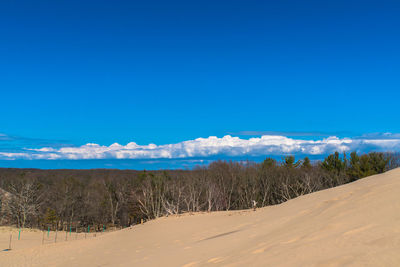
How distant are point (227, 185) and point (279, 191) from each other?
9.52 m

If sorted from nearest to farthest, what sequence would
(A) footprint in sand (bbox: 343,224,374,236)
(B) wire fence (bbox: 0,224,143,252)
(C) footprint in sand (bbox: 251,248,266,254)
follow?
(A) footprint in sand (bbox: 343,224,374,236)
(C) footprint in sand (bbox: 251,248,266,254)
(B) wire fence (bbox: 0,224,143,252)

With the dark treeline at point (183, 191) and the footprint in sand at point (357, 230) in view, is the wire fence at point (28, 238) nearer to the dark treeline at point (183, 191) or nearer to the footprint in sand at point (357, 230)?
the dark treeline at point (183, 191)

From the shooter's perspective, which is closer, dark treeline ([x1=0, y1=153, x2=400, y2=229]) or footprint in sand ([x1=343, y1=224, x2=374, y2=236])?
footprint in sand ([x1=343, y1=224, x2=374, y2=236])

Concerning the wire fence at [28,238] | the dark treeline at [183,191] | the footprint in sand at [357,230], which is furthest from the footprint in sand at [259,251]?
the dark treeline at [183,191]

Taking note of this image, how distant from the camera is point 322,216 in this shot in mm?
9859

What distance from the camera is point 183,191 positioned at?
56.2 metres

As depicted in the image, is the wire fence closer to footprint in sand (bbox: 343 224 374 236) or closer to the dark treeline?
the dark treeline

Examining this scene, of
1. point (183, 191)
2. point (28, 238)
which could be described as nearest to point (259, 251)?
point (28, 238)

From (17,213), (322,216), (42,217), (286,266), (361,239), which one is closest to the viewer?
(286,266)

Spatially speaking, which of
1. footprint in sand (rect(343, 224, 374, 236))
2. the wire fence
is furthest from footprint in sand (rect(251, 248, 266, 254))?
the wire fence

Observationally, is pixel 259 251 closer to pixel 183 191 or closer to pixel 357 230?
pixel 357 230

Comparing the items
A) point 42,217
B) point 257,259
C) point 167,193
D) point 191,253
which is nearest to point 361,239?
point 257,259

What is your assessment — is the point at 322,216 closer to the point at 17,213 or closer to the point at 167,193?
the point at 167,193

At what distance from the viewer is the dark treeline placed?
52.8 meters
